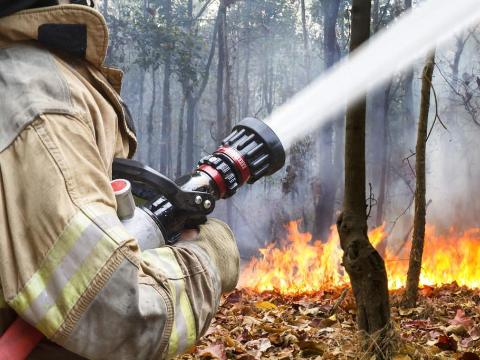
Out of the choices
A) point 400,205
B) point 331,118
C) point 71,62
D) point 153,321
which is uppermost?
point 331,118

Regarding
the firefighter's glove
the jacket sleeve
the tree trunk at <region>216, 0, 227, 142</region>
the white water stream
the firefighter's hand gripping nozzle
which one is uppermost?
the tree trunk at <region>216, 0, 227, 142</region>

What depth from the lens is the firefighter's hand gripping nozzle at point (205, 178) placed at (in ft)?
4.65

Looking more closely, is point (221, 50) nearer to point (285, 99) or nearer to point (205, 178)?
point (285, 99)

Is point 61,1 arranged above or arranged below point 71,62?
above

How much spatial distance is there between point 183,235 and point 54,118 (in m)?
0.55

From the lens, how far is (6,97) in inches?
42.2

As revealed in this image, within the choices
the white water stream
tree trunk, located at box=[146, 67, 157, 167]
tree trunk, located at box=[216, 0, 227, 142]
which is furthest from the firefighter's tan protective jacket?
tree trunk, located at box=[146, 67, 157, 167]

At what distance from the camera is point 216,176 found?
170 centimetres

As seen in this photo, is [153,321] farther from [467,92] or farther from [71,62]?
[467,92]

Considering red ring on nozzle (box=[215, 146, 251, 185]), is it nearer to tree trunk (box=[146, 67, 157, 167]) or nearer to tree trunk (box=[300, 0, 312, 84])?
tree trunk (box=[300, 0, 312, 84])

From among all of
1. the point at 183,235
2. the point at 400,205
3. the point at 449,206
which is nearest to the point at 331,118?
the point at 400,205

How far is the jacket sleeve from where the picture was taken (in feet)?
3.19

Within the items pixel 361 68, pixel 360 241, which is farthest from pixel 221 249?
pixel 361 68

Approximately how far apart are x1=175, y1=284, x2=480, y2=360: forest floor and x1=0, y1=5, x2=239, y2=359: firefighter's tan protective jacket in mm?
2344
